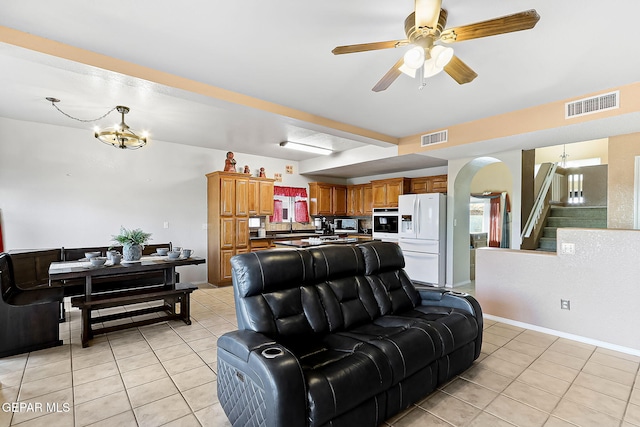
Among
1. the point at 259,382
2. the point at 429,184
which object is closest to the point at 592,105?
the point at 429,184

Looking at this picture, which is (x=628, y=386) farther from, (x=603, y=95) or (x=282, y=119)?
(x=282, y=119)

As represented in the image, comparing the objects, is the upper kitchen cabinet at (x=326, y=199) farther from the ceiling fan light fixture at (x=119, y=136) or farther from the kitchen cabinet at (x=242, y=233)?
the ceiling fan light fixture at (x=119, y=136)

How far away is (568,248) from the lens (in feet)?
11.1

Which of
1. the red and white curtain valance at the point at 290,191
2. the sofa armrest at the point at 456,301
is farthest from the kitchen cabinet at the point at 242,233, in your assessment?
the sofa armrest at the point at 456,301

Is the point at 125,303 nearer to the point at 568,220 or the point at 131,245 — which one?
the point at 131,245

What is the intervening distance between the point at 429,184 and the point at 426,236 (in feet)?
4.56

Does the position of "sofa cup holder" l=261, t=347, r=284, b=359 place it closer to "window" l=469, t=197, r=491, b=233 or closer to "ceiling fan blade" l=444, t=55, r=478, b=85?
"ceiling fan blade" l=444, t=55, r=478, b=85

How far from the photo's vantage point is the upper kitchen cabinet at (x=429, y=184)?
6.27m

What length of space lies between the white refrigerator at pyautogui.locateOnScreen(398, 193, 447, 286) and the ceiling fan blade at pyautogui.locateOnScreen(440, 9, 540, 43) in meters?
3.98

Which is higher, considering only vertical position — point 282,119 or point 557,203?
point 282,119

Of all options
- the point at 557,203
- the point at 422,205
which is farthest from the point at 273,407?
the point at 557,203

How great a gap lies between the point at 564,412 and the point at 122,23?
13.7 ft

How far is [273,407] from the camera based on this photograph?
1.45m

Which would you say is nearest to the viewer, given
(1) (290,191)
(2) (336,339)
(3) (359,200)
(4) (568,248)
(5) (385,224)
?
(2) (336,339)
